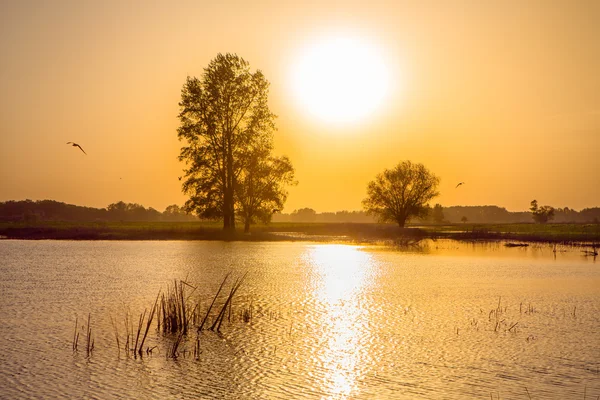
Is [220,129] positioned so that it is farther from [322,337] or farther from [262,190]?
[322,337]

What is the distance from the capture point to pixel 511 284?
116 feet

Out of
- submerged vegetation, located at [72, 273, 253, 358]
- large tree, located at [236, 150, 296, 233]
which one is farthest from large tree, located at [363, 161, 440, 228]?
submerged vegetation, located at [72, 273, 253, 358]

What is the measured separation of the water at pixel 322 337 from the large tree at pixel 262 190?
35358 millimetres

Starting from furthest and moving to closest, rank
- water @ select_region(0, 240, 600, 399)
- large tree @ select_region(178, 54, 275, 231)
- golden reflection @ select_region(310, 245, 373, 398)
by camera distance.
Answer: large tree @ select_region(178, 54, 275, 231) < golden reflection @ select_region(310, 245, 373, 398) < water @ select_region(0, 240, 600, 399)

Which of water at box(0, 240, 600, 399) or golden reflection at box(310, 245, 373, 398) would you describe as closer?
water at box(0, 240, 600, 399)

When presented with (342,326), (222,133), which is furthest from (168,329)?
(222,133)

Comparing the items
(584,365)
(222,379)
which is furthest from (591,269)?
(222,379)

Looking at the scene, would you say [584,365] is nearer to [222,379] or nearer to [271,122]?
[222,379]

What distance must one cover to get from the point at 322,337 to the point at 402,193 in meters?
98.2

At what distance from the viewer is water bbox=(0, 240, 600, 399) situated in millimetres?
14789

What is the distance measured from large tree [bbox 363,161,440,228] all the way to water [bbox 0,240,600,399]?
73.4 m

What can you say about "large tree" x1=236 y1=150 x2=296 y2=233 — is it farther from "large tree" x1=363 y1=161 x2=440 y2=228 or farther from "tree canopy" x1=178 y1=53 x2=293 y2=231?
"large tree" x1=363 y1=161 x2=440 y2=228

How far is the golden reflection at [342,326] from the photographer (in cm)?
1567

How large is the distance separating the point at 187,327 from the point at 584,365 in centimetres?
1238
